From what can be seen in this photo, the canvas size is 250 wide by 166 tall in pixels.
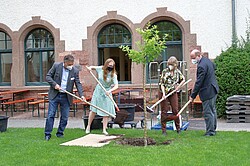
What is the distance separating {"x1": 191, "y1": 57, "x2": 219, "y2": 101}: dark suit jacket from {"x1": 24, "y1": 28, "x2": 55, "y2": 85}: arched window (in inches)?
311

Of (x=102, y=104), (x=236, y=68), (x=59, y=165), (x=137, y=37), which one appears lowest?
(x=59, y=165)

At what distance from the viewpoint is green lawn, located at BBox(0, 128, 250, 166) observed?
23.7ft

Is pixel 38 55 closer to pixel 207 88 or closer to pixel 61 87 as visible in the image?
pixel 61 87

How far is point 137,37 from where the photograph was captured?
594 inches

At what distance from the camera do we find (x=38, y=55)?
16.4 m

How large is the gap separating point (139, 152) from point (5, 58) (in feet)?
33.6

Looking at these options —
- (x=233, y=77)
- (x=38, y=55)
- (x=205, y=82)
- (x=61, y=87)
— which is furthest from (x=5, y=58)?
(x=205, y=82)

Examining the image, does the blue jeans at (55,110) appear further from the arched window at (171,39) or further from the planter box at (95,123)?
the arched window at (171,39)

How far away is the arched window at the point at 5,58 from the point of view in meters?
16.7

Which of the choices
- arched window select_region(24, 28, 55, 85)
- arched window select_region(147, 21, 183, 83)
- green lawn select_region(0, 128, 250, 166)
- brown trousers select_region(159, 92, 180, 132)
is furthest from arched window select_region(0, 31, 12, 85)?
brown trousers select_region(159, 92, 180, 132)

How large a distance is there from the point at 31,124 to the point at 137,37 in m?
4.60

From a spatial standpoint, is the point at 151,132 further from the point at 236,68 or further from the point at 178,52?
the point at 178,52

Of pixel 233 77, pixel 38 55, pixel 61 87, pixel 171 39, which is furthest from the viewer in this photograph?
pixel 38 55

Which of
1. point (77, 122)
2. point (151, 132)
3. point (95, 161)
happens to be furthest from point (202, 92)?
point (77, 122)
